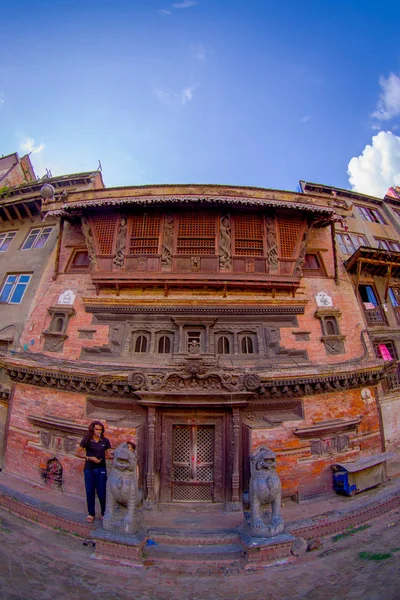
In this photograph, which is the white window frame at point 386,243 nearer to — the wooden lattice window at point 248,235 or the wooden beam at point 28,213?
the wooden lattice window at point 248,235

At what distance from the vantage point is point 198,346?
10.5 metres

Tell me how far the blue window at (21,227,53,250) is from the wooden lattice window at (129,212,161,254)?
6.15 metres

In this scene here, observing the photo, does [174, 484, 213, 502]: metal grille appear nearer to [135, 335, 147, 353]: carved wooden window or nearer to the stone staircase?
the stone staircase

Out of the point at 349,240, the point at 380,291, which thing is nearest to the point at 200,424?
the point at 380,291

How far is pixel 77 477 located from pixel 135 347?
4.58 metres

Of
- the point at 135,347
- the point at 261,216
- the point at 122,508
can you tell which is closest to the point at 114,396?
the point at 135,347

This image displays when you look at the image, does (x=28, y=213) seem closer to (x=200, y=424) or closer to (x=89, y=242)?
(x=89, y=242)

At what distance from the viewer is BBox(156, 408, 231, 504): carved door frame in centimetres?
848

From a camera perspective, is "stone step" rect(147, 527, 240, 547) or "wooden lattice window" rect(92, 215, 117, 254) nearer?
"stone step" rect(147, 527, 240, 547)

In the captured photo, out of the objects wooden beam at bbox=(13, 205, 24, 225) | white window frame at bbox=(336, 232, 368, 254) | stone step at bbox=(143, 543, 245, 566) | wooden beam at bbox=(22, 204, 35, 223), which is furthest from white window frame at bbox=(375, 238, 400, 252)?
wooden beam at bbox=(13, 205, 24, 225)

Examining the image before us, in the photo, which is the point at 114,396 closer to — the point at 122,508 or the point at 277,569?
the point at 122,508

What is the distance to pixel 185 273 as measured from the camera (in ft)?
35.8

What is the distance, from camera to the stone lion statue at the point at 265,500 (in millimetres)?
5934

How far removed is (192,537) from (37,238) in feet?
49.6
